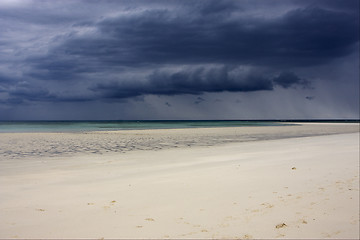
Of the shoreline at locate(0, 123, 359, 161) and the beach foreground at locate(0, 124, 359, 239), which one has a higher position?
the beach foreground at locate(0, 124, 359, 239)

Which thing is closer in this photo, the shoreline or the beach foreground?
the beach foreground

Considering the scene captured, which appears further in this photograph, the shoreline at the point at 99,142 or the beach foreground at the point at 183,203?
the shoreline at the point at 99,142

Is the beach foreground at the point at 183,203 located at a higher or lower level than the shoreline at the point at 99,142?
higher

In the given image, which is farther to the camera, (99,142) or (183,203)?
(99,142)

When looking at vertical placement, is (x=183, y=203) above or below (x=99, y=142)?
above

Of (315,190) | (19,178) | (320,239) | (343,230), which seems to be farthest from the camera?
(19,178)

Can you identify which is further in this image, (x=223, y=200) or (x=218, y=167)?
(x=218, y=167)

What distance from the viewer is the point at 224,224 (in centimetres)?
656

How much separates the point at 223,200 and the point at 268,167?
20.4ft

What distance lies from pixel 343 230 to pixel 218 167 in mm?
7884

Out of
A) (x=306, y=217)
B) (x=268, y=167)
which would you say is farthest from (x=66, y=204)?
(x=268, y=167)

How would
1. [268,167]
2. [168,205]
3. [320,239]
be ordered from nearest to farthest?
[320,239] < [168,205] < [268,167]

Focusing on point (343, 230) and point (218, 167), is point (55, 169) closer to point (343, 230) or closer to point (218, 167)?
point (218, 167)

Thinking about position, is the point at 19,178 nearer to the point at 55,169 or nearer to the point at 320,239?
the point at 55,169
